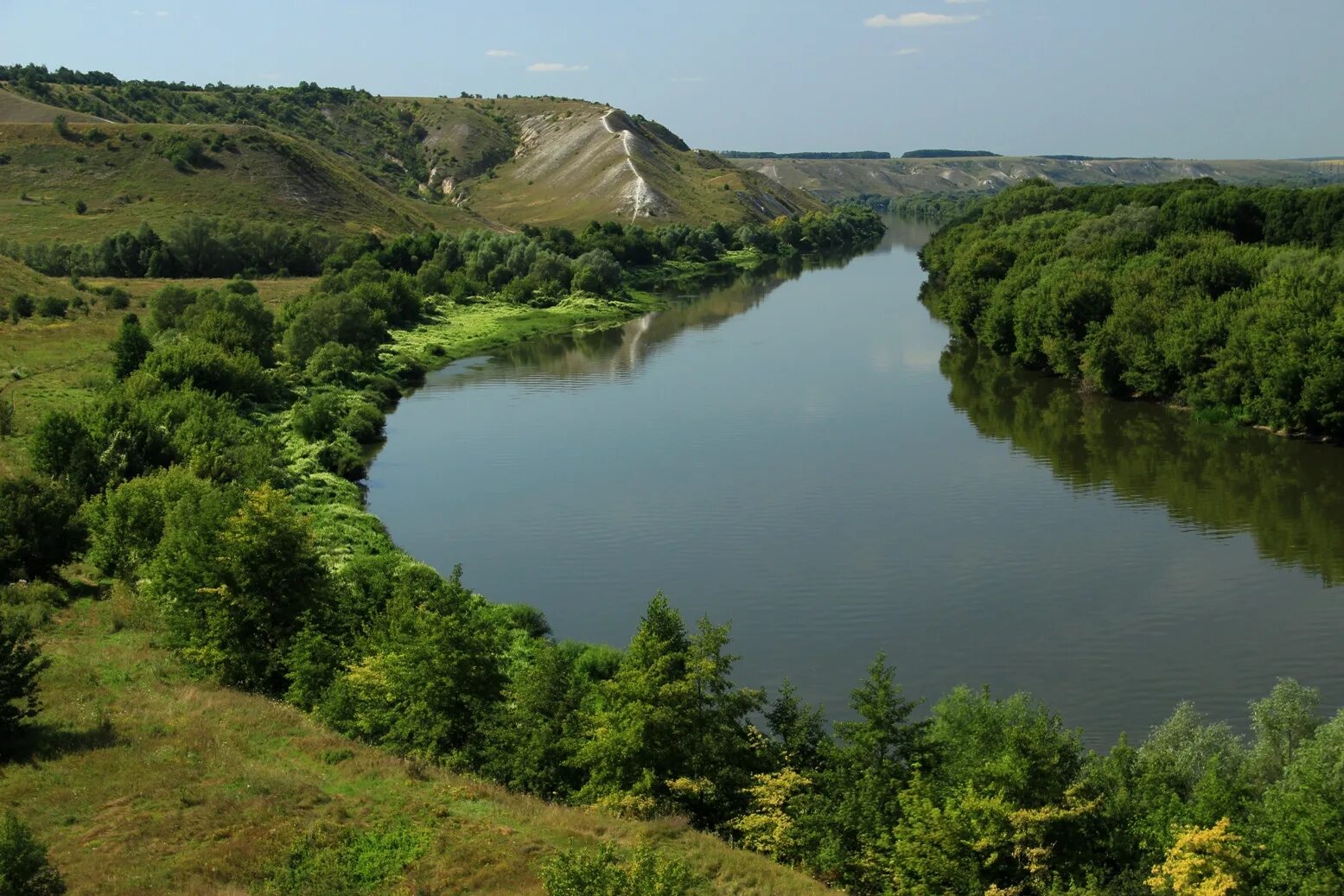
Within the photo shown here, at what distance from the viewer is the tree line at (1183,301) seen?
42.6 meters

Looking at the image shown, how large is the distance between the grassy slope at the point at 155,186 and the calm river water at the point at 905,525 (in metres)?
48.3

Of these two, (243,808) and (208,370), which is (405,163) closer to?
(208,370)

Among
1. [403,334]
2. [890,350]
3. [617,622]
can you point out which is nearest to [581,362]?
[403,334]

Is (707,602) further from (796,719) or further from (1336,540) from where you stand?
(1336,540)

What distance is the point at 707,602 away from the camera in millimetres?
28438

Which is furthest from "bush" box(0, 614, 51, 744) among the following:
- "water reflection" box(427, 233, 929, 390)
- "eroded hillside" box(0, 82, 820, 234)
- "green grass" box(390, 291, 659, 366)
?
"eroded hillside" box(0, 82, 820, 234)

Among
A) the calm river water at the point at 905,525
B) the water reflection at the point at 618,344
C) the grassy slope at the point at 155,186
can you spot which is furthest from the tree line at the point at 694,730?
the grassy slope at the point at 155,186

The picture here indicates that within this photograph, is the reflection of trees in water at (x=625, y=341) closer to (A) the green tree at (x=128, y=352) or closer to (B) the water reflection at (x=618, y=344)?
(B) the water reflection at (x=618, y=344)

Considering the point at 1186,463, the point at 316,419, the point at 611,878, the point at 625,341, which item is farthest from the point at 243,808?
the point at 625,341

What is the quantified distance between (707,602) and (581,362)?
38.7 meters

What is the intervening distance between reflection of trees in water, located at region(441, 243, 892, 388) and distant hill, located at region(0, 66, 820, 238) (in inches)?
1274

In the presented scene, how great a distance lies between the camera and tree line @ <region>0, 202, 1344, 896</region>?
1472 cm

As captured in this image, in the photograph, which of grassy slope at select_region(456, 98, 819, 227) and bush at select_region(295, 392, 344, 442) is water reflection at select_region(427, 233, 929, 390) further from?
grassy slope at select_region(456, 98, 819, 227)

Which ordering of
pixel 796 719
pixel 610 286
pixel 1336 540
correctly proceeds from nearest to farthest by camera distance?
pixel 796 719 → pixel 1336 540 → pixel 610 286
